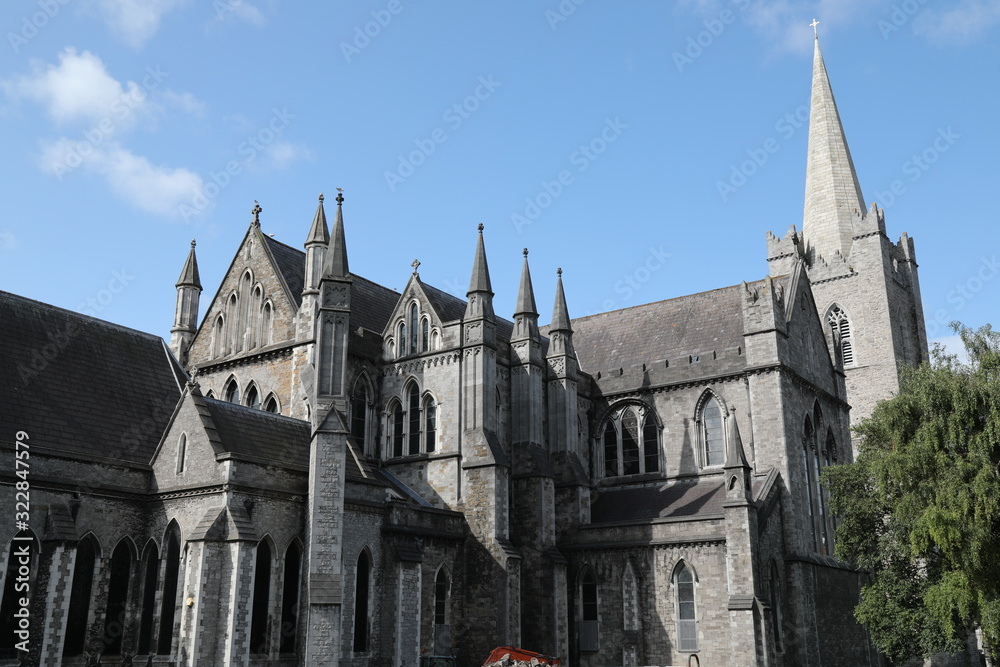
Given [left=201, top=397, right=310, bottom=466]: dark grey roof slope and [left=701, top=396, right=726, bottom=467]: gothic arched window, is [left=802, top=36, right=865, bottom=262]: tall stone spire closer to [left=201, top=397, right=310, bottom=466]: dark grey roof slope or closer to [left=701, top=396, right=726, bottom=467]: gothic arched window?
[left=701, top=396, right=726, bottom=467]: gothic arched window

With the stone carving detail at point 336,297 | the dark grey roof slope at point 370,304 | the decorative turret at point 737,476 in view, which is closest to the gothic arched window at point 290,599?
the stone carving detail at point 336,297

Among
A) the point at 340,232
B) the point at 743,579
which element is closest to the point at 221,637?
the point at 340,232

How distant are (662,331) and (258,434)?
21.4 m

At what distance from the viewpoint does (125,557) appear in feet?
85.8

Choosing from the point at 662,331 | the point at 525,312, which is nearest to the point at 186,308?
the point at 525,312

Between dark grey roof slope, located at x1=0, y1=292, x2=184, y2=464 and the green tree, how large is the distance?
23.6 m

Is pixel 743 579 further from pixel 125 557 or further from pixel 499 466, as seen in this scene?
pixel 125 557

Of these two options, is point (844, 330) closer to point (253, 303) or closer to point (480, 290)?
point (480, 290)

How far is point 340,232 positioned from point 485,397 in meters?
7.81

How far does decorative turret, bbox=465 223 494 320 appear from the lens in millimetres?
33938

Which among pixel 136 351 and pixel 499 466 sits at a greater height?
pixel 136 351

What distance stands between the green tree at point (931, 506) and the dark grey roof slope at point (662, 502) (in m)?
4.40

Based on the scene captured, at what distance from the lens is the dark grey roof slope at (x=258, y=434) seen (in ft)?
87.3

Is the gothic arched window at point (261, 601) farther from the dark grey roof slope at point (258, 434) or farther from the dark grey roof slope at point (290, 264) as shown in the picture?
the dark grey roof slope at point (290, 264)
